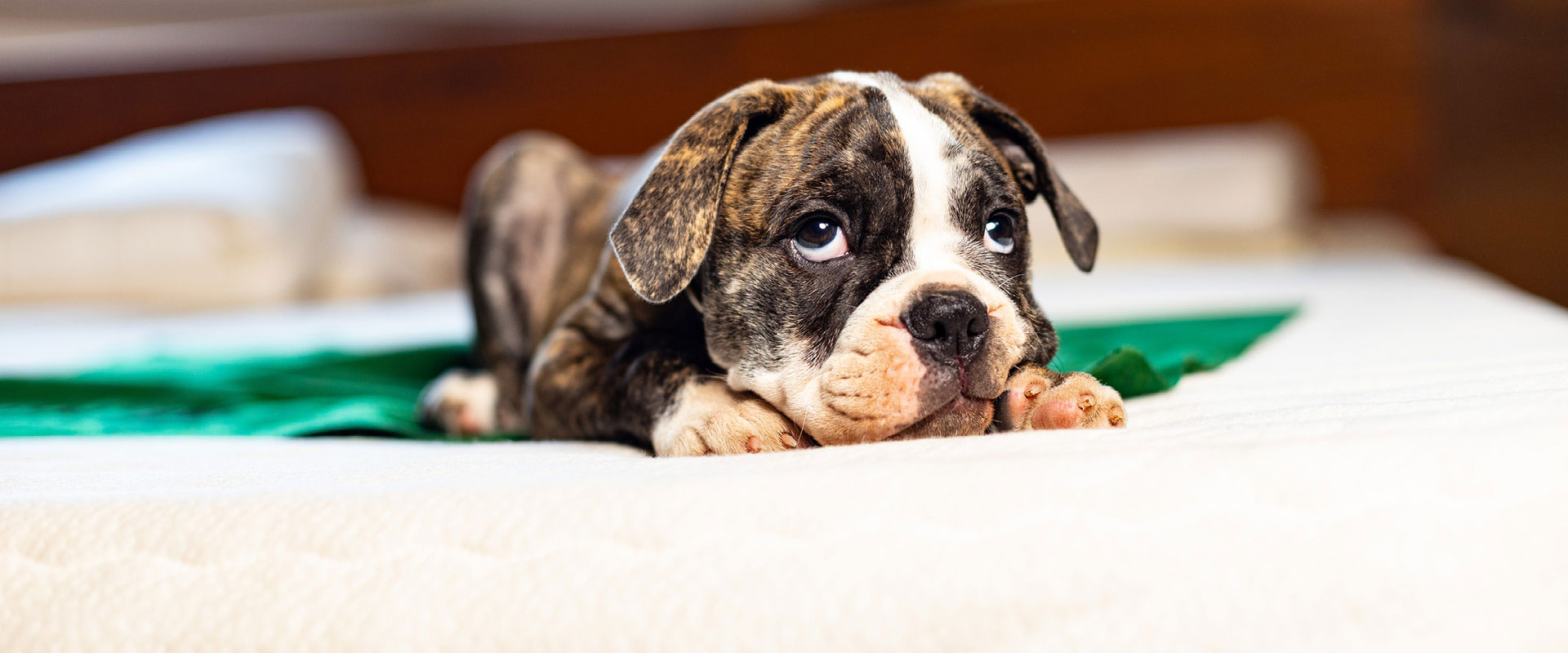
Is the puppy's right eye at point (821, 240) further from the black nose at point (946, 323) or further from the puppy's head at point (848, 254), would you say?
the black nose at point (946, 323)

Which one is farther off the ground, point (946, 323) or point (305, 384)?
point (946, 323)

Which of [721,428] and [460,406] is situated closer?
[721,428]

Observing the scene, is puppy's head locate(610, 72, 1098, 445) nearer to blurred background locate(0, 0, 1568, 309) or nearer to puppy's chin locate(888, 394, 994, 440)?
puppy's chin locate(888, 394, 994, 440)

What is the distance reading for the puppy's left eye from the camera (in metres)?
1.67

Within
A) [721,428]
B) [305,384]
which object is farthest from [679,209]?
[305,384]

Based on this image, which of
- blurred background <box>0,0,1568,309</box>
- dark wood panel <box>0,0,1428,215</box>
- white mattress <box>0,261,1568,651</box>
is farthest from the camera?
dark wood panel <box>0,0,1428,215</box>

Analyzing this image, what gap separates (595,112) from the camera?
21.4ft

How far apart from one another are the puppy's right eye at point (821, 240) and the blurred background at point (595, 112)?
140 inches

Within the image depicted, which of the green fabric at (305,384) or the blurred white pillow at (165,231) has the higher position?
the green fabric at (305,384)

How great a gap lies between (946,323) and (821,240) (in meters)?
0.28

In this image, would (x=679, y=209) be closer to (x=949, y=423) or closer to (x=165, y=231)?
(x=949, y=423)

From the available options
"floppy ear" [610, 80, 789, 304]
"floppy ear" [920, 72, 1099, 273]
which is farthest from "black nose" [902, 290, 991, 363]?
"floppy ear" [920, 72, 1099, 273]

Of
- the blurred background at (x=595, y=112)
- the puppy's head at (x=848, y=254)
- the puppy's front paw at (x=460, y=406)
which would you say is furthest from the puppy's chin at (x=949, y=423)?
the blurred background at (x=595, y=112)

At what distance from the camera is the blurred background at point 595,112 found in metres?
4.61
